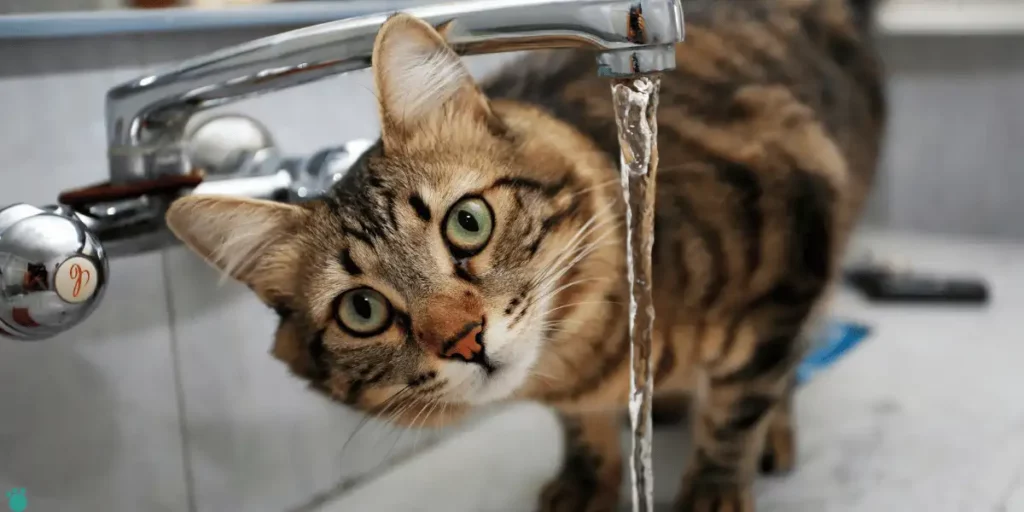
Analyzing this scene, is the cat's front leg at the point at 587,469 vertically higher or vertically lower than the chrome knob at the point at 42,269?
lower

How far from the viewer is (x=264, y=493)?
94cm

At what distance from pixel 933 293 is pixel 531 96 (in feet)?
3.27

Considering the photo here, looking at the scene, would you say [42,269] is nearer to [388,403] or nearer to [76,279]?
[76,279]

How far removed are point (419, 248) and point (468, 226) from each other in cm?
4

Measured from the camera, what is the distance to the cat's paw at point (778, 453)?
1036mm

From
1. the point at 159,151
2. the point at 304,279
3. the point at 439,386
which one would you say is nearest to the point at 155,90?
the point at 159,151

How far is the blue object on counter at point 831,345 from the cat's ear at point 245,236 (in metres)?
0.77

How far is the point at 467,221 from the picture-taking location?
669 mm

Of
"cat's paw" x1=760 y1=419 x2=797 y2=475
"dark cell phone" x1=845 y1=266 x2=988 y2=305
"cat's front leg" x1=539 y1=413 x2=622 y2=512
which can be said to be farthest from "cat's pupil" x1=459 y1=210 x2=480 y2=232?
"dark cell phone" x1=845 y1=266 x2=988 y2=305

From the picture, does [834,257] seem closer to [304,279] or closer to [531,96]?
[531,96]

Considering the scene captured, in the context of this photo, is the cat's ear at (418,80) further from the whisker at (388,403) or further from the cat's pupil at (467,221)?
the whisker at (388,403)

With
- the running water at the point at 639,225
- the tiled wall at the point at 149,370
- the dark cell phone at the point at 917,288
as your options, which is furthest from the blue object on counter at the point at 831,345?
the tiled wall at the point at 149,370

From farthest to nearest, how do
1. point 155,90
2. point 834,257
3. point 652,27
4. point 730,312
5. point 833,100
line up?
point 833,100 < point 834,257 < point 730,312 < point 155,90 < point 652,27

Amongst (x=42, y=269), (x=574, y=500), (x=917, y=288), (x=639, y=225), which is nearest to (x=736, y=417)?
A: (x=574, y=500)
